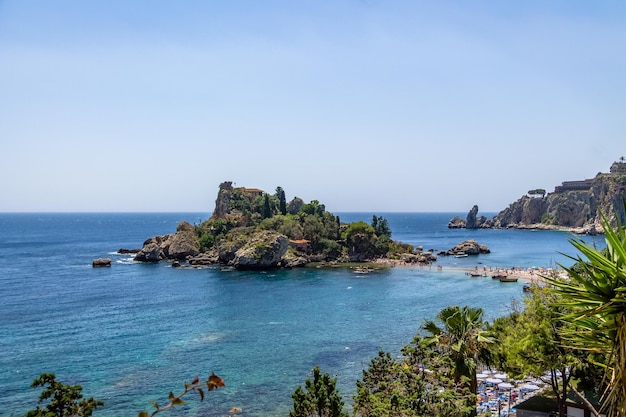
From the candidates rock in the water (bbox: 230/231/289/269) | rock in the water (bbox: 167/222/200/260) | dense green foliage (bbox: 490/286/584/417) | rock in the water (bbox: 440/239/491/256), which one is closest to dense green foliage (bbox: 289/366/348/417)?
dense green foliage (bbox: 490/286/584/417)

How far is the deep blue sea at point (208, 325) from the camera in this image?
4047 centimetres

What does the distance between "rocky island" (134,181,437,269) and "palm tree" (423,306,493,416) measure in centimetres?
8721

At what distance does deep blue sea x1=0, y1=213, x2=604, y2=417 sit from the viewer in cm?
4047

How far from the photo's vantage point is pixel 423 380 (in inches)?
894

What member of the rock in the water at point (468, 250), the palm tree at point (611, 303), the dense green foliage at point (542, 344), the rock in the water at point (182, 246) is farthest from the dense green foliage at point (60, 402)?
the rock in the water at point (468, 250)

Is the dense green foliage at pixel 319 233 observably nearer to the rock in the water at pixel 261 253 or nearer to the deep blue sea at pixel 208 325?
the rock in the water at pixel 261 253

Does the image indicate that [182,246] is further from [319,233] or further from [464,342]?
[464,342]

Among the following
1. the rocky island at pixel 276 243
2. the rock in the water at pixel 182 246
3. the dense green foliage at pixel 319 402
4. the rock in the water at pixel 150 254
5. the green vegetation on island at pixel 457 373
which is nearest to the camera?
the green vegetation on island at pixel 457 373

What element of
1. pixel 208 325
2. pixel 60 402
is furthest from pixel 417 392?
pixel 208 325

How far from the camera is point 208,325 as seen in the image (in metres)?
61.5

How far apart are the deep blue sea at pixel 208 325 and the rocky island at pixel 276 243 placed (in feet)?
28.6

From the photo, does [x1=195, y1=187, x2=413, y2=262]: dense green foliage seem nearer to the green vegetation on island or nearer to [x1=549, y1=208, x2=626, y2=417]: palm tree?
the green vegetation on island

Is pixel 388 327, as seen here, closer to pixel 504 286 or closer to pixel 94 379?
pixel 94 379

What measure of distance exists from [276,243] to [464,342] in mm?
89531
